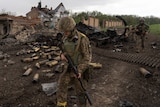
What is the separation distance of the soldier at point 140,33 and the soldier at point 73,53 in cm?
919

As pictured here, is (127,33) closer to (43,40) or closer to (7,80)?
(43,40)

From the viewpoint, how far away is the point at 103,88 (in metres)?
8.22

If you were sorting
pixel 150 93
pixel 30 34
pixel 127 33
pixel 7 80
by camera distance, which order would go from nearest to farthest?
pixel 150 93, pixel 7 80, pixel 127 33, pixel 30 34

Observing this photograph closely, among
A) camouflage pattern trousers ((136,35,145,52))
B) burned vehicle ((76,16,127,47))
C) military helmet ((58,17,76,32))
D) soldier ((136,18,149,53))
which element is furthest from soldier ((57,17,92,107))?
burned vehicle ((76,16,127,47))

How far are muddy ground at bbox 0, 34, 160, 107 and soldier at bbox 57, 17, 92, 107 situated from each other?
1915 mm

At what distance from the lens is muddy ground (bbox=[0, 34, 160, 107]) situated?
725 centimetres

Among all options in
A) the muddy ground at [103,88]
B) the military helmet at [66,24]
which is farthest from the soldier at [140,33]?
the military helmet at [66,24]

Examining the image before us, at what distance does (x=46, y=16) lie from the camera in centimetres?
5425

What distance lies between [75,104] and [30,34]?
55.9 feet

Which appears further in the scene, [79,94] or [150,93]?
[150,93]

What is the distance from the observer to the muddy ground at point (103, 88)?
725 cm

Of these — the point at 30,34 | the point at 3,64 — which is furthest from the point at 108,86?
the point at 30,34

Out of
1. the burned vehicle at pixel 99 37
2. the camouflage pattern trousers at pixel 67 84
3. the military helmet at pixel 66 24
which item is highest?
the military helmet at pixel 66 24

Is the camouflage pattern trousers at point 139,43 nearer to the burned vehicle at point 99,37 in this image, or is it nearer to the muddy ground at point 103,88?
the burned vehicle at point 99,37
